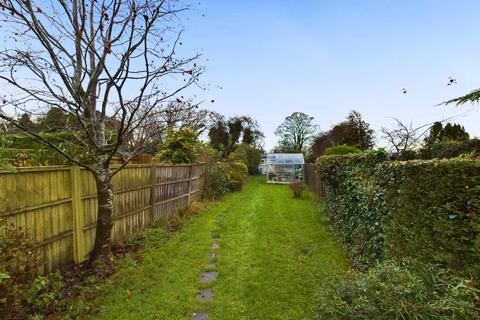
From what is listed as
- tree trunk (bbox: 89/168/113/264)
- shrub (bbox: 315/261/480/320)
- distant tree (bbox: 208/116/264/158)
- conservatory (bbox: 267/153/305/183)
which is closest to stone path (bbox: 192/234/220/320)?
shrub (bbox: 315/261/480/320)

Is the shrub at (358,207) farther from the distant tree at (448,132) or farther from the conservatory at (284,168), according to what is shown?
the conservatory at (284,168)

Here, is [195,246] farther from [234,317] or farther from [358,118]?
[358,118]

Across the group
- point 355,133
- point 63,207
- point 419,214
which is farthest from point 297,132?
point 419,214

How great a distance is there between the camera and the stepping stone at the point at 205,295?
3.60 meters

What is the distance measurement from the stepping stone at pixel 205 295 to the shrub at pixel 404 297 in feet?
5.54

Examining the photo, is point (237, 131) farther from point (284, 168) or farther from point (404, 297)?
point (404, 297)

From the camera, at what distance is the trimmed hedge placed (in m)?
2.08

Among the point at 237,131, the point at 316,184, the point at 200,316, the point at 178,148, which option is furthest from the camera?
the point at 237,131

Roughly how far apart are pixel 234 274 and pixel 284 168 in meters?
20.0

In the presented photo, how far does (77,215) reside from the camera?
14.5 ft

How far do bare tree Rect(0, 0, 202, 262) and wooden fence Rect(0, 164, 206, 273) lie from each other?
327 millimetres

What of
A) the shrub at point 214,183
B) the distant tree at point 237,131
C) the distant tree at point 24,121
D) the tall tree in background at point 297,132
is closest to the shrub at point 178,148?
the shrub at point 214,183

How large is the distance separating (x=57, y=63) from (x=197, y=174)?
304 inches

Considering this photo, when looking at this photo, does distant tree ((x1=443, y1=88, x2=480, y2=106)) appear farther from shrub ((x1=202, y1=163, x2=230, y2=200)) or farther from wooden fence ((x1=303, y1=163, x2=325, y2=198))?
shrub ((x1=202, y1=163, x2=230, y2=200))
